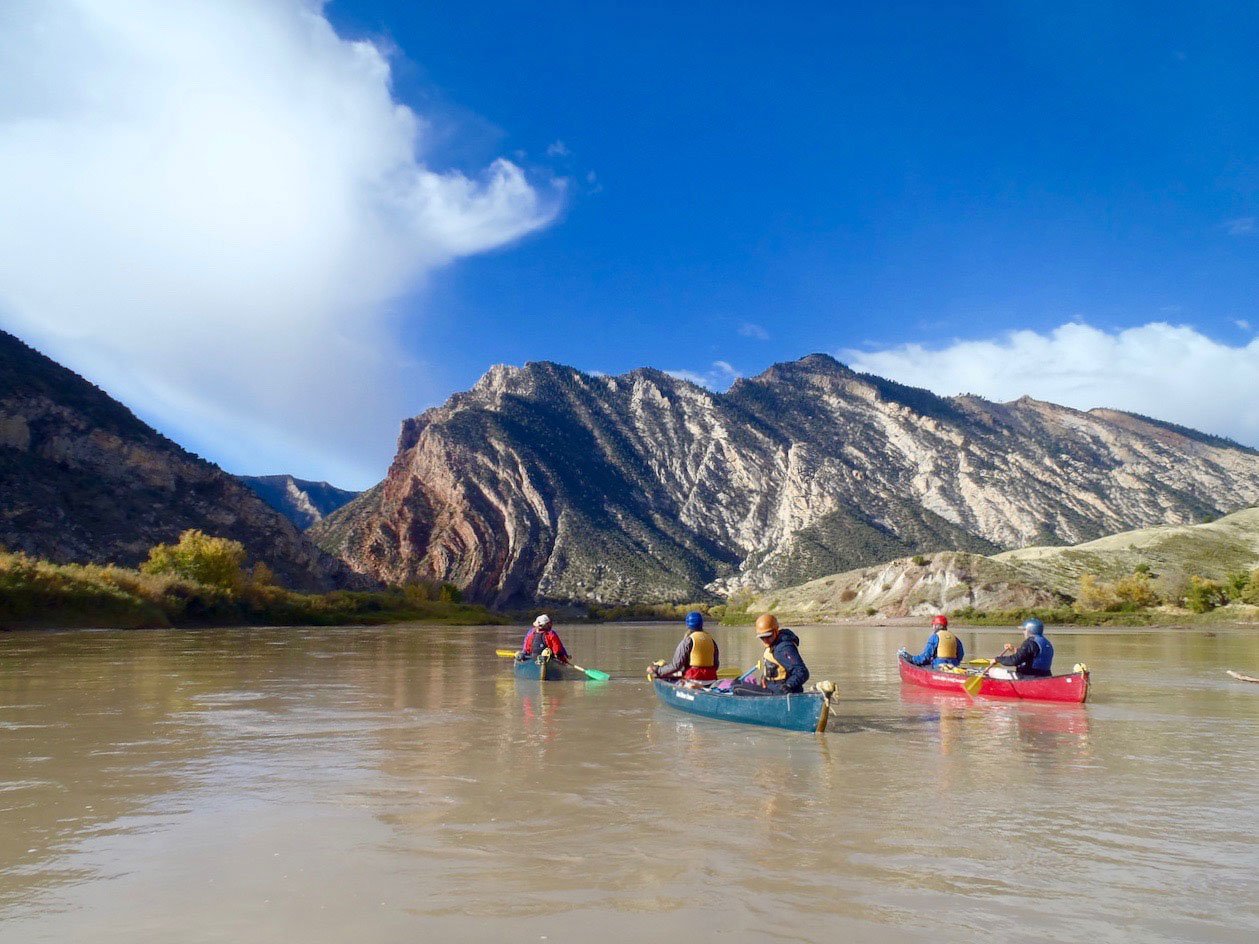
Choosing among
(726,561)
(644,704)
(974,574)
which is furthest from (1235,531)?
(644,704)

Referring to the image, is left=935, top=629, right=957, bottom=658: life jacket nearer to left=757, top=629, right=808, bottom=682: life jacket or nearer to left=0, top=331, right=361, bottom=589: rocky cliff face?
left=757, top=629, right=808, bottom=682: life jacket

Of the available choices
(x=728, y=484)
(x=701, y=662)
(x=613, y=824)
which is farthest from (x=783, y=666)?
(x=728, y=484)

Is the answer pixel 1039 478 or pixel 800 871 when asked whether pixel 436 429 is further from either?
pixel 800 871

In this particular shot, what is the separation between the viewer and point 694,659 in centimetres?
1827

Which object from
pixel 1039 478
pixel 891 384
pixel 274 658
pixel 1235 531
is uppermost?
pixel 891 384

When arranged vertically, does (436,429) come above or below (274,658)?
above

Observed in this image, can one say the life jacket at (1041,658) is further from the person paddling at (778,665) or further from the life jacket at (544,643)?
the life jacket at (544,643)

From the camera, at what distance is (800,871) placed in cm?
700

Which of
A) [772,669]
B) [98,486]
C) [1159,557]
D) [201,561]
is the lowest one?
[772,669]

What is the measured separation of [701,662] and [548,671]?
24.5 feet

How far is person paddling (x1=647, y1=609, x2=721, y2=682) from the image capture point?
18062mm

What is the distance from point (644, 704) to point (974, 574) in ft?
269

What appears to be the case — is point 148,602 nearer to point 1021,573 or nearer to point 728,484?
point 1021,573

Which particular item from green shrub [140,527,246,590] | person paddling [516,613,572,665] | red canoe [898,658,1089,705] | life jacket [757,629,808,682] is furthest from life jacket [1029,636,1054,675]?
green shrub [140,527,246,590]
